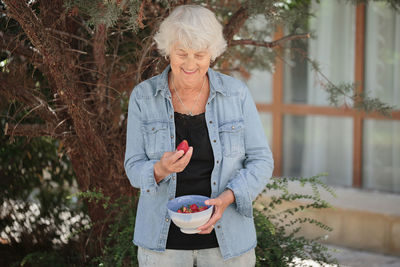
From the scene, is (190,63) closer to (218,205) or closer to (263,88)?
(218,205)

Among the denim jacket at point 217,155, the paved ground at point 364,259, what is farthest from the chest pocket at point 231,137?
the paved ground at point 364,259

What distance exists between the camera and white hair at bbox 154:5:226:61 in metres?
2.12

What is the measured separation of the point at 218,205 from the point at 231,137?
0.96 feet

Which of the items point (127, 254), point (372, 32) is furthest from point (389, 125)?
point (127, 254)

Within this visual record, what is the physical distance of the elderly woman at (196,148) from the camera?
2.16 metres

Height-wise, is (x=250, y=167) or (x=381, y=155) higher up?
(x=250, y=167)

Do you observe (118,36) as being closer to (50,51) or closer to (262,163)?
(50,51)

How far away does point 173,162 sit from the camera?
6.55ft

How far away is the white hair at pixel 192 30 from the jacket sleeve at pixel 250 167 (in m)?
0.28

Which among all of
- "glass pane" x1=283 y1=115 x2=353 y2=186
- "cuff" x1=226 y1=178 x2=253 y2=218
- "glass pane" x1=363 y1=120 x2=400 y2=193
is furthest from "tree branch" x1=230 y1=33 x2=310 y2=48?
"glass pane" x1=283 y1=115 x2=353 y2=186

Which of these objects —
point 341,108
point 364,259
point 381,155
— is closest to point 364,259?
point 364,259

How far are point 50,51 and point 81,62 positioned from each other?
1.94 feet

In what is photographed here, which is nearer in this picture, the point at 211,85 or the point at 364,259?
the point at 211,85

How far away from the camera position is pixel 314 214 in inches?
199
